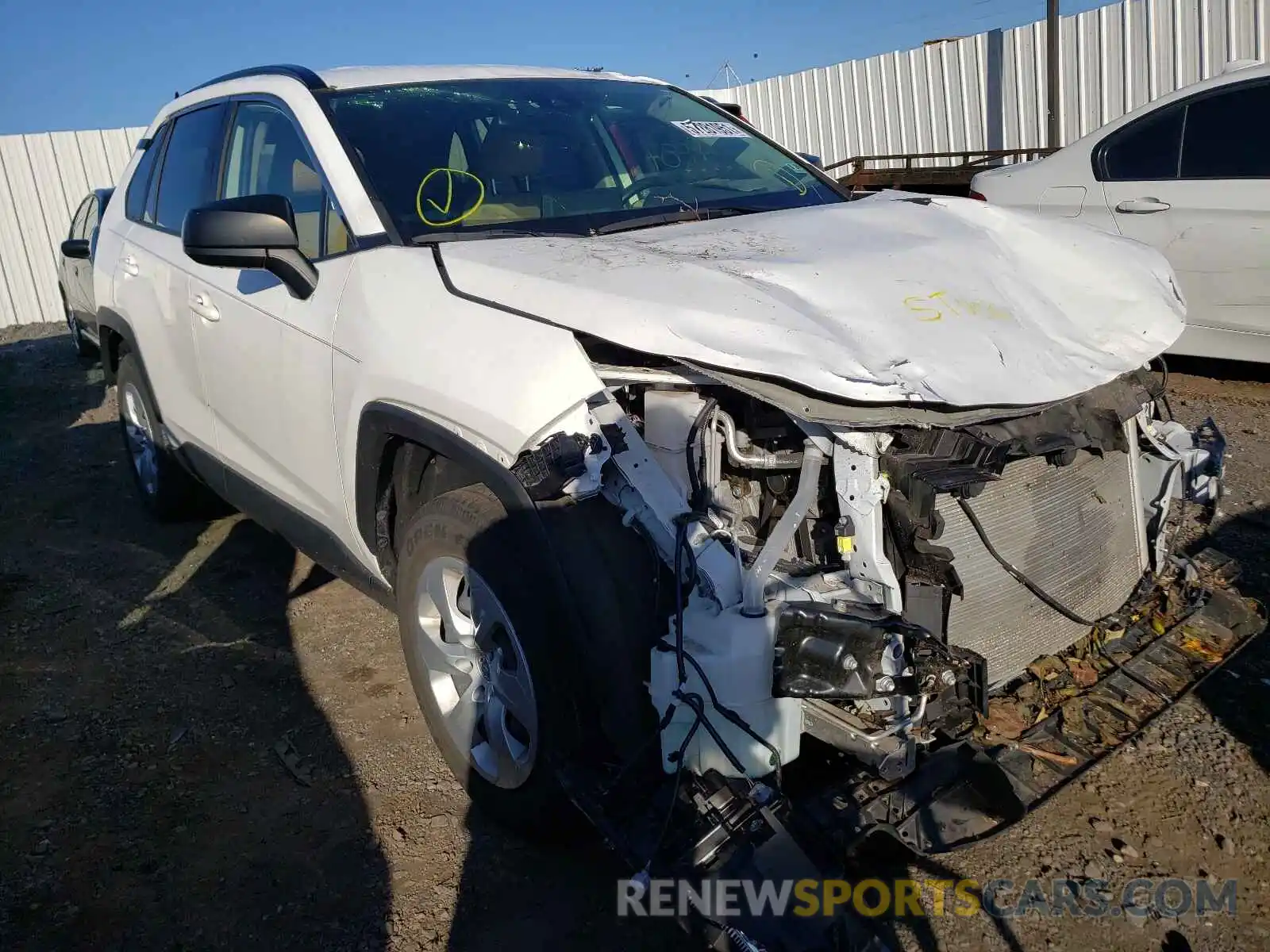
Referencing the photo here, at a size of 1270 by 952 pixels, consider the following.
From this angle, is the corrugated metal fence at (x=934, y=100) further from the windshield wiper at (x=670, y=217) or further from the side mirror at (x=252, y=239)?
the side mirror at (x=252, y=239)

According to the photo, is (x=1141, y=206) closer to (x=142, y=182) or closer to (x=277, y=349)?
(x=277, y=349)

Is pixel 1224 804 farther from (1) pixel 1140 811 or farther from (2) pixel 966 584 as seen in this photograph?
(2) pixel 966 584

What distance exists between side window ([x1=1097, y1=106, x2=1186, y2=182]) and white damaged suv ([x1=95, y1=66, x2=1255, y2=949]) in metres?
3.60

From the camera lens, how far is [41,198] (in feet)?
52.3

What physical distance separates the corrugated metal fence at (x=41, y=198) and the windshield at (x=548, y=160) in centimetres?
1483

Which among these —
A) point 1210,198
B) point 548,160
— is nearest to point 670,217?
point 548,160

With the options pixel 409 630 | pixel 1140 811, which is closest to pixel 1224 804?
pixel 1140 811

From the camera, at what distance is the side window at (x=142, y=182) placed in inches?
186

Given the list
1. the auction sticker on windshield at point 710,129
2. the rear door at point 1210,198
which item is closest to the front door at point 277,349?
the auction sticker on windshield at point 710,129

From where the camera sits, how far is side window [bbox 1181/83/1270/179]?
5617 millimetres

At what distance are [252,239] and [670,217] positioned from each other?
4.04 feet

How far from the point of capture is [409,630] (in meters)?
2.91

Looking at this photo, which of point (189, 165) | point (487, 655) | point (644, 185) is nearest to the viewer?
point (487, 655)

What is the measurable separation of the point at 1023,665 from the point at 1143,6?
9849 millimetres
